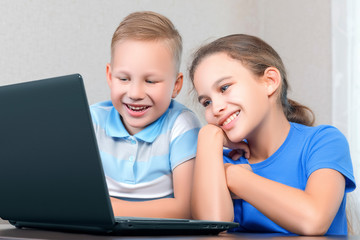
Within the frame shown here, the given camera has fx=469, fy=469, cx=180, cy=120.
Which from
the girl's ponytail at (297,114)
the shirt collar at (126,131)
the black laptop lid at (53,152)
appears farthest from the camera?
the girl's ponytail at (297,114)

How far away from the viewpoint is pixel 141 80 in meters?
1.25

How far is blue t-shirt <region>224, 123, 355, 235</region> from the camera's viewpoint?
1075mm

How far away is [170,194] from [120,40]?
17.7 inches

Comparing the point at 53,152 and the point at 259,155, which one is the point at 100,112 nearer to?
the point at 259,155

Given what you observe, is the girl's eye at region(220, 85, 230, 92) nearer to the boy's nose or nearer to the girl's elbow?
the boy's nose

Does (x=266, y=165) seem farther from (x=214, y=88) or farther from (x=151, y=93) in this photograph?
(x=151, y=93)

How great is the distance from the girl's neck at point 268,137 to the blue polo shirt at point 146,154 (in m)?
0.17

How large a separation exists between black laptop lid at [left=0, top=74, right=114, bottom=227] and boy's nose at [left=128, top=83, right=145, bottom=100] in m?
0.55

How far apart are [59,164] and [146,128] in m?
0.68

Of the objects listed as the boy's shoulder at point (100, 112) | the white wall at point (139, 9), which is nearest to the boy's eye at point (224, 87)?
the boy's shoulder at point (100, 112)

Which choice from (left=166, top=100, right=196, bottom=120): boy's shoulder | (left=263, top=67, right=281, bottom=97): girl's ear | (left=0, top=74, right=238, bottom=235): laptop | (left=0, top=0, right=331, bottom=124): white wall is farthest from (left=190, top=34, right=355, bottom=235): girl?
(left=0, top=0, right=331, bottom=124): white wall

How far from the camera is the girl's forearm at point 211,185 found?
1062mm

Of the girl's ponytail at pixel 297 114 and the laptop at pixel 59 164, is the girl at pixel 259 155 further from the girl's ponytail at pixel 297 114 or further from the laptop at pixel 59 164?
the laptop at pixel 59 164

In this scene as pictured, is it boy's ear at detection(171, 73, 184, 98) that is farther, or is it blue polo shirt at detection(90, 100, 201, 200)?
boy's ear at detection(171, 73, 184, 98)
